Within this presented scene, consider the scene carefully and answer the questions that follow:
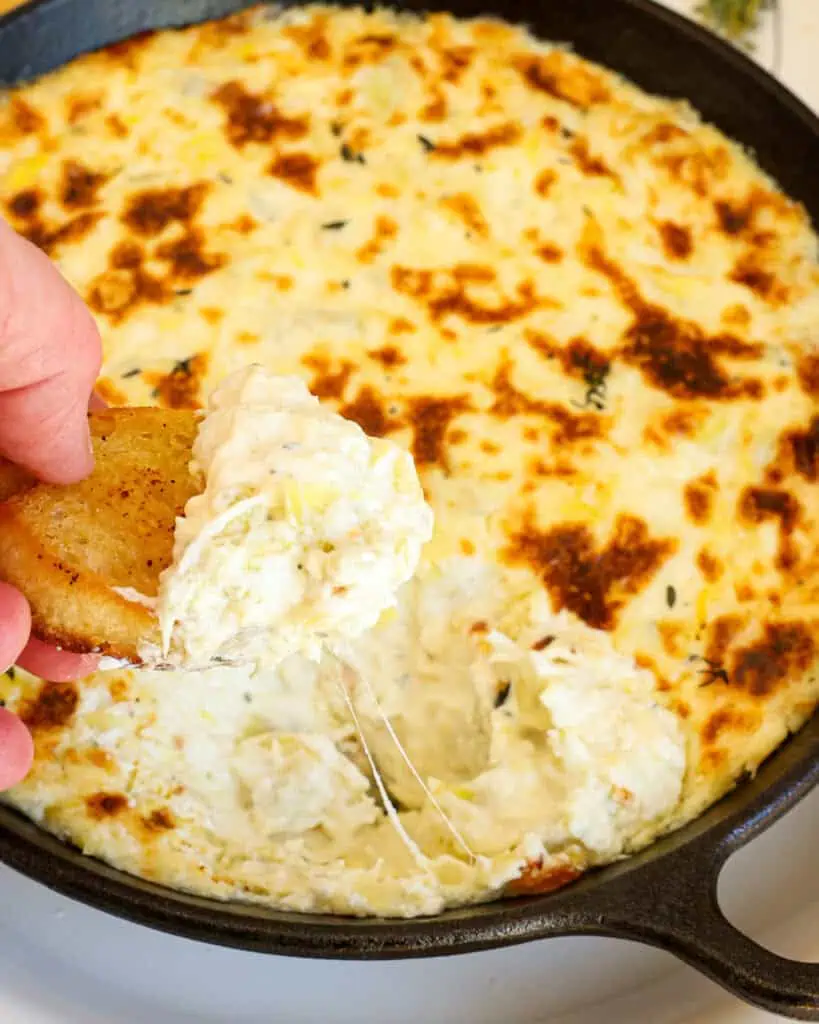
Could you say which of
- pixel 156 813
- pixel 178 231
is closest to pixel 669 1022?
pixel 156 813

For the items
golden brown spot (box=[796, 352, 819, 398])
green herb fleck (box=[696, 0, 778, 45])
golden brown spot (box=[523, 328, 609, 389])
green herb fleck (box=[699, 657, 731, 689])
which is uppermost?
green herb fleck (box=[696, 0, 778, 45])

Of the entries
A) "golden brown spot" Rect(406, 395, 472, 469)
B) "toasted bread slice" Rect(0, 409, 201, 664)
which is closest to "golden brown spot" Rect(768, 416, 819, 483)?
"golden brown spot" Rect(406, 395, 472, 469)

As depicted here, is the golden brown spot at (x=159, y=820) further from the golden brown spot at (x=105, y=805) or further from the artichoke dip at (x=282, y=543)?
the artichoke dip at (x=282, y=543)

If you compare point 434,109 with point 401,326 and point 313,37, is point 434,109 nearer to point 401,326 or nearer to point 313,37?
point 313,37

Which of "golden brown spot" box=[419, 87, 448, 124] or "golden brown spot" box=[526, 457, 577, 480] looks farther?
"golden brown spot" box=[419, 87, 448, 124]

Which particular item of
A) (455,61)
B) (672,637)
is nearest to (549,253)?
(455,61)

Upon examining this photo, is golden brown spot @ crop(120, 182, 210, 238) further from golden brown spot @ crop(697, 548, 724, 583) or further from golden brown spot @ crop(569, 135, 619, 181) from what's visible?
golden brown spot @ crop(697, 548, 724, 583)

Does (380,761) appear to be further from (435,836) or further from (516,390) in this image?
(516,390)
